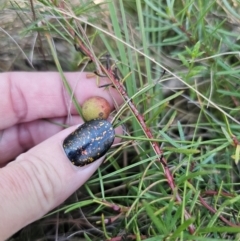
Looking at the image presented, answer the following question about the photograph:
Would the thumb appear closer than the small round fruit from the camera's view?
Yes

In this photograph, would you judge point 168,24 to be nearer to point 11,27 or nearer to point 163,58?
point 163,58

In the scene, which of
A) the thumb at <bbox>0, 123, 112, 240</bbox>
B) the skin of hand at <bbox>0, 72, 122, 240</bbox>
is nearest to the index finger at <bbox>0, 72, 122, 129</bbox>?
the skin of hand at <bbox>0, 72, 122, 240</bbox>

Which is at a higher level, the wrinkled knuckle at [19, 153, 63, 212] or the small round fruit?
the small round fruit

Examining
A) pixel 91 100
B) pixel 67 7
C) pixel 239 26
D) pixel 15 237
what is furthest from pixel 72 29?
pixel 15 237

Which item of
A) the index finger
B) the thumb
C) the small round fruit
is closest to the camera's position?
the thumb

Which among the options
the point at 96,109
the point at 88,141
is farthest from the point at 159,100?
the point at 88,141

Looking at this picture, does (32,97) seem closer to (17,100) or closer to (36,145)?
(17,100)

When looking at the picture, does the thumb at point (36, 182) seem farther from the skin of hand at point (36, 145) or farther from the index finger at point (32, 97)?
the index finger at point (32, 97)

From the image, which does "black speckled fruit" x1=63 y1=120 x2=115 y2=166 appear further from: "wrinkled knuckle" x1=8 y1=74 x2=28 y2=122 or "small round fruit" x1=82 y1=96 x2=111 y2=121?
"wrinkled knuckle" x1=8 y1=74 x2=28 y2=122
